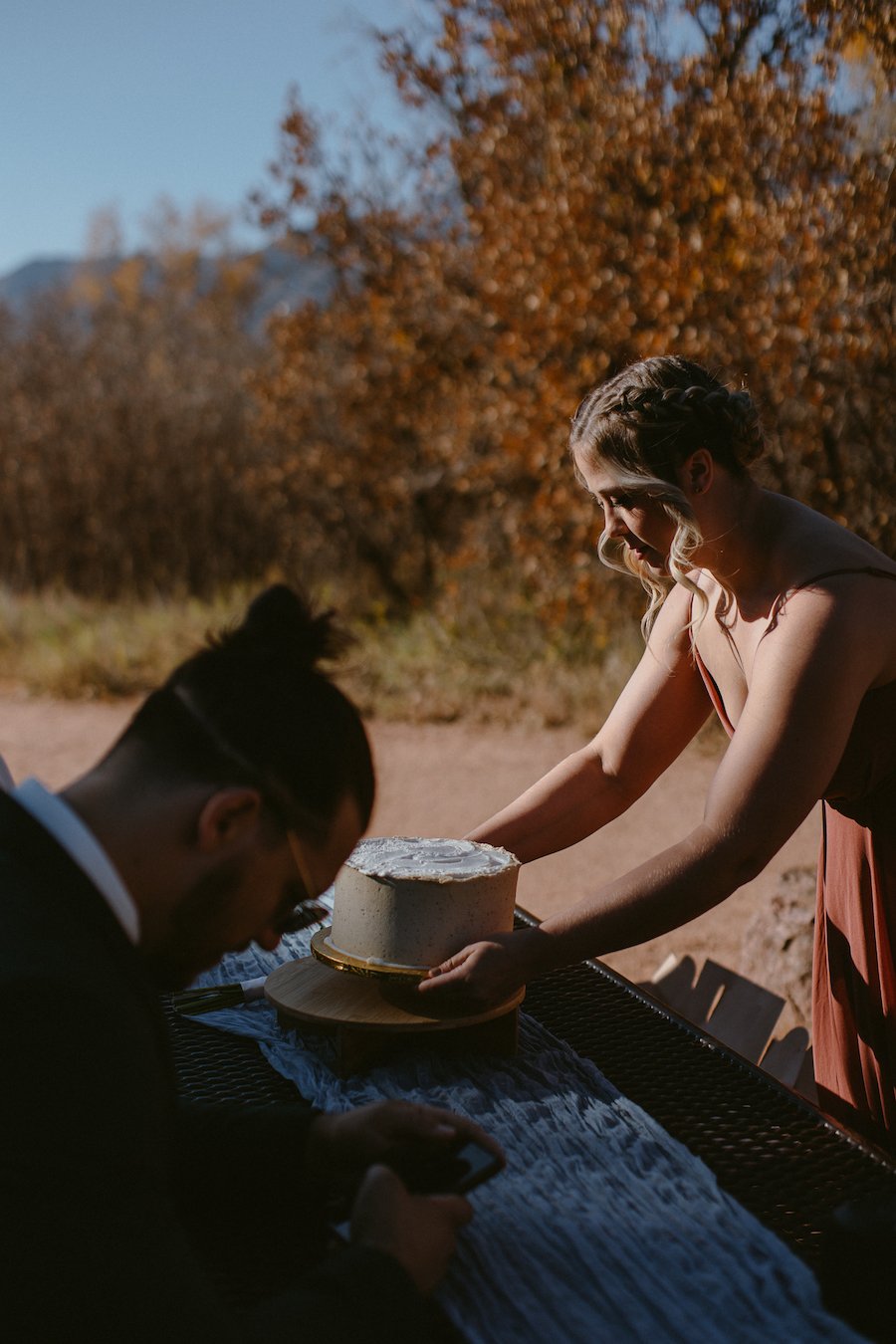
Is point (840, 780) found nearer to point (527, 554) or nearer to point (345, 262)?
point (527, 554)

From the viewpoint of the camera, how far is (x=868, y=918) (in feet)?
6.93

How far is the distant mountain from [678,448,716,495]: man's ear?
29.9ft

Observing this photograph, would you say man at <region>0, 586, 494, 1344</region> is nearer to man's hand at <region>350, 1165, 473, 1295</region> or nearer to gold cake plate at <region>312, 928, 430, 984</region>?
man's hand at <region>350, 1165, 473, 1295</region>

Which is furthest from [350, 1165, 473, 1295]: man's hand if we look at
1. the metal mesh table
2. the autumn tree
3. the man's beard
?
the autumn tree

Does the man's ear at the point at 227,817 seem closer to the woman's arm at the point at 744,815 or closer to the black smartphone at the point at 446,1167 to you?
the black smartphone at the point at 446,1167

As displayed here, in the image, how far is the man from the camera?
Result: 94cm

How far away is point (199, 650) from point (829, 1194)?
97 centimetres

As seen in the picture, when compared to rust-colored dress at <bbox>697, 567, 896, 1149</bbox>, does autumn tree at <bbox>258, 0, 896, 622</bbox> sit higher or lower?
higher

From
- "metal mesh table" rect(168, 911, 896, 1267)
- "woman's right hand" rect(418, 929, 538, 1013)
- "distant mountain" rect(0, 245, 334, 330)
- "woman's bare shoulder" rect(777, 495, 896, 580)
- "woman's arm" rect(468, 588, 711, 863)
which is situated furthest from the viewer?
"distant mountain" rect(0, 245, 334, 330)

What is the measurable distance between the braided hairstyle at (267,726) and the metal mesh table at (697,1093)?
61cm

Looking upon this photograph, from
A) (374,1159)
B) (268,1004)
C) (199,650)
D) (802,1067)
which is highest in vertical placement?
(199,650)

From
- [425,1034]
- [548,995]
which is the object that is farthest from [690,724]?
[425,1034]

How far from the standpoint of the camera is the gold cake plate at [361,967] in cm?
166

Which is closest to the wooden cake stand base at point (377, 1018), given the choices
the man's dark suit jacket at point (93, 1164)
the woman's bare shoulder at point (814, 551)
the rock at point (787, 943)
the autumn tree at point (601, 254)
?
the man's dark suit jacket at point (93, 1164)
